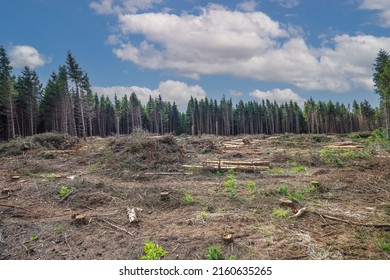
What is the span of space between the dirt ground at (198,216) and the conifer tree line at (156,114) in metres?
34.8

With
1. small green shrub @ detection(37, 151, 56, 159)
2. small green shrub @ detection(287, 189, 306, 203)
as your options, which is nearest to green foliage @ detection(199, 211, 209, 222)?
small green shrub @ detection(287, 189, 306, 203)

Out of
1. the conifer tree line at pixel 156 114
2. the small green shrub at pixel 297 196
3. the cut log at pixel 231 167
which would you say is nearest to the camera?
the small green shrub at pixel 297 196

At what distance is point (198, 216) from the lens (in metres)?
7.29

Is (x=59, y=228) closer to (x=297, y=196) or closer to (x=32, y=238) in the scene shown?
(x=32, y=238)

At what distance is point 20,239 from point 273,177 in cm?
986

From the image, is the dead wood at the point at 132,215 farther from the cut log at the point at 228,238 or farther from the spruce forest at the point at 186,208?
the cut log at the point at 228,238

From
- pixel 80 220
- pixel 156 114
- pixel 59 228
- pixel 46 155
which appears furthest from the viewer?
pixel 156 114


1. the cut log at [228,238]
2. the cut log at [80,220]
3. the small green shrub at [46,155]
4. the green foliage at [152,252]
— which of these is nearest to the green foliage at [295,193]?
the cut log at [228,238]

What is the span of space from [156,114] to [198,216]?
3090 inches

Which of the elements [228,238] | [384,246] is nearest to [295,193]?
[384,246]

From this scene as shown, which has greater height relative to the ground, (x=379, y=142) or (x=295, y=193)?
(x=379, y=142)

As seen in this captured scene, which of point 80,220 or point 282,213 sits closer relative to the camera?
point 80,220

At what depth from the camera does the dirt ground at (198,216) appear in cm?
543

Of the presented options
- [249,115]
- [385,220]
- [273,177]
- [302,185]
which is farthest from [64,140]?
[249,115]
